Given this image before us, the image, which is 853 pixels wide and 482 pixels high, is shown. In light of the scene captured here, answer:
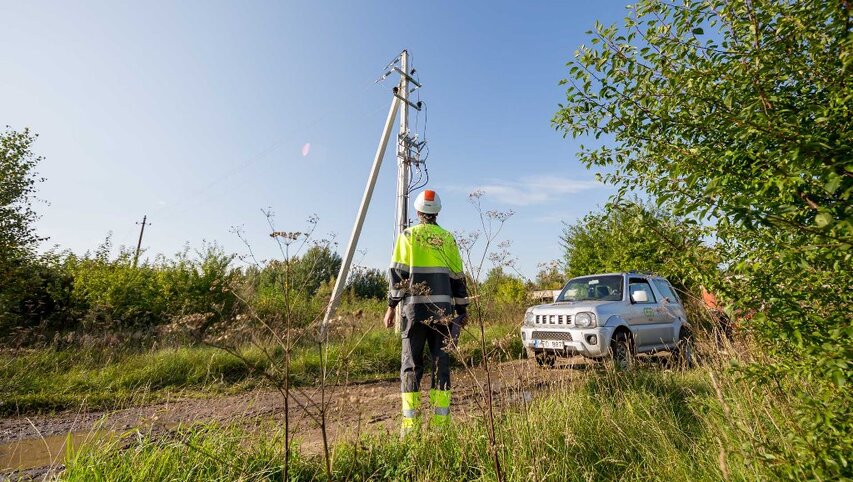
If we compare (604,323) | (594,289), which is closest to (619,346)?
(604,323)

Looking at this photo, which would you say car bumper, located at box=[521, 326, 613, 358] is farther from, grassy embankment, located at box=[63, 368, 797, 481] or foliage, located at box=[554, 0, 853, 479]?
foliage, located at box=[554, 0, 853, 479]

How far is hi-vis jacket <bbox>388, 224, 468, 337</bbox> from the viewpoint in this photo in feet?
11.8

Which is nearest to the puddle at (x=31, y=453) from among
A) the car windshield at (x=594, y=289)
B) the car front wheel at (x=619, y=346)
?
the car front wheel at (x=619, y=346)

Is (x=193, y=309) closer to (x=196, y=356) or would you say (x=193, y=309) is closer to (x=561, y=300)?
(x=196, y=356)

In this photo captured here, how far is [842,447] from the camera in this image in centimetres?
152

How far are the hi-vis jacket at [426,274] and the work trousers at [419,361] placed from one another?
11 cm

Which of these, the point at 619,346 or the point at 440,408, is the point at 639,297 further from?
the point at 440,408

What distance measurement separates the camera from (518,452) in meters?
2.51

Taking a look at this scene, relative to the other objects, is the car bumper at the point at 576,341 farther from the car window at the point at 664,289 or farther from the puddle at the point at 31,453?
the puddle at the point at 31,453

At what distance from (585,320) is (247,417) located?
16.3 feet

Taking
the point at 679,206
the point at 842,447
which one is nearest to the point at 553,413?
the point at 842,447

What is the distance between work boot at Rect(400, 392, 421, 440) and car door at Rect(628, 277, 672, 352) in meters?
4.56

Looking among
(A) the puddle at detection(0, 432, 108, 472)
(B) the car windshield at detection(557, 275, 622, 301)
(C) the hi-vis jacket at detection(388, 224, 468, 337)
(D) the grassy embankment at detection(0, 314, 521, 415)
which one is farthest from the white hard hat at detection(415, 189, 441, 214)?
(B) the car windshield at detection(557, 275, 622, 301)

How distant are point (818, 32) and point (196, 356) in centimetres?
846
